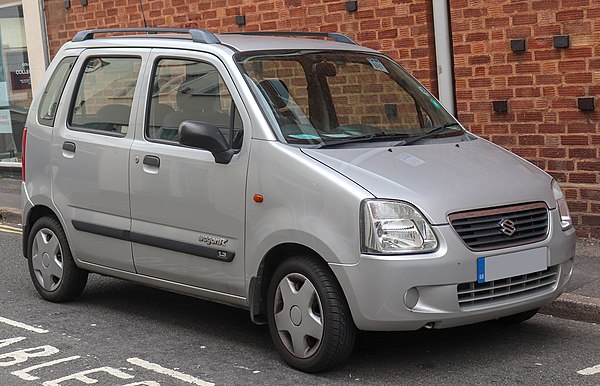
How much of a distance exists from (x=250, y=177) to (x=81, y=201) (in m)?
1.66

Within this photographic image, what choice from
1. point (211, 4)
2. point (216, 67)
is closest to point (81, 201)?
point (216, 67)

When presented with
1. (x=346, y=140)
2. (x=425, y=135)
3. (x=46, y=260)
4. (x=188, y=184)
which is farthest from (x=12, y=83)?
(x=346, y=140)

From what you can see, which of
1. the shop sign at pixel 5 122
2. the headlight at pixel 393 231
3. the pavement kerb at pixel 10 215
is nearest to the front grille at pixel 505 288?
the headlight at pixel 393 231

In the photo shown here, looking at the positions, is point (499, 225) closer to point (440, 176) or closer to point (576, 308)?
point (440, 176)

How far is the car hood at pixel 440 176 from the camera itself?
224 inches

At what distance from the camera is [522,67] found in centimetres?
942

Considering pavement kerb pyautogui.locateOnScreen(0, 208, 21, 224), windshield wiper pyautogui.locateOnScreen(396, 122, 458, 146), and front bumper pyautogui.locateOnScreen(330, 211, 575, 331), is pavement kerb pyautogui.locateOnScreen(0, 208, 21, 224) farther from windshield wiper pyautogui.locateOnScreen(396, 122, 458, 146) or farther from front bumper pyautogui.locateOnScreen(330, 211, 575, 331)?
front bumper pyautogui.locateOnScreen(330, 211, 575, 331)

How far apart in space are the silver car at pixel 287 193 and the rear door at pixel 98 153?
0.04 feet

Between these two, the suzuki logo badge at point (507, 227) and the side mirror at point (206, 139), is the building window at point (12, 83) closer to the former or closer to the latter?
the side mirror at point (206, 139)

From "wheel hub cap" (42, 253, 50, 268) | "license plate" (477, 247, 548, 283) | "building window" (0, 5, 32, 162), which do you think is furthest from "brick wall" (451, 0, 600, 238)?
"building window" (0, 5, 32, 162)

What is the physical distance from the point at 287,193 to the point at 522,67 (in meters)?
4.12

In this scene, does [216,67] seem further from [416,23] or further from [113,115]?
[416,23]

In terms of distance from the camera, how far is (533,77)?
9.35 meters

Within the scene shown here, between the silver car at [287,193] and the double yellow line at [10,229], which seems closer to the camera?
the silver car at [287,193]
